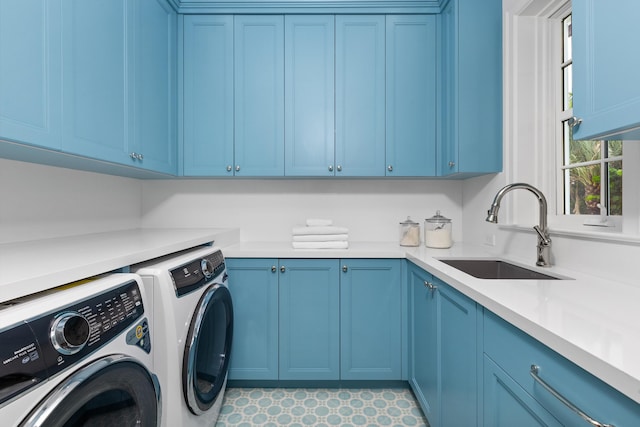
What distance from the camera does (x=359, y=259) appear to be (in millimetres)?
1884

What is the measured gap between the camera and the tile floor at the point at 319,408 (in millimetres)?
1654

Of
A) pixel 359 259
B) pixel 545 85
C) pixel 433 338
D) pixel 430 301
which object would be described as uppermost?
pixel 545 85

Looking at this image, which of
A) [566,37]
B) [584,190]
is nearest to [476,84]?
[566,37]

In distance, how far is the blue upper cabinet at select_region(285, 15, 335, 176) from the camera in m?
2.08

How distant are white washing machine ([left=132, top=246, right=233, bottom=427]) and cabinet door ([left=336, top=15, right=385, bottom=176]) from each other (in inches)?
43.3

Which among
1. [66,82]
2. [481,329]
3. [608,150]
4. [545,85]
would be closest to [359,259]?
[481,329]

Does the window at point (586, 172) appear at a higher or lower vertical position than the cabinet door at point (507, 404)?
higher

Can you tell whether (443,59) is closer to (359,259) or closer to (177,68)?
(359,259)

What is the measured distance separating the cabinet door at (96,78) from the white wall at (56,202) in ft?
1.37

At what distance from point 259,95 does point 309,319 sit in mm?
1466

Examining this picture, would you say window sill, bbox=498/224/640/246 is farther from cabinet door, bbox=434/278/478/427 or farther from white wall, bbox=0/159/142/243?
white wall, bbox=0/159/142/243

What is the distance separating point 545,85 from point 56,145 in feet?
7.74

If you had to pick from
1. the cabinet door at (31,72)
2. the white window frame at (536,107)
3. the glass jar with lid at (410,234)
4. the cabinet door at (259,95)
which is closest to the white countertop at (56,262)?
the cabinet door at (31,72)

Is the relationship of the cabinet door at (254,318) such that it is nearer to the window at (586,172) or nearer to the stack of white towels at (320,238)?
the stack of white towels at (320,238)
